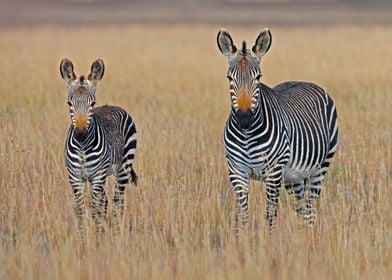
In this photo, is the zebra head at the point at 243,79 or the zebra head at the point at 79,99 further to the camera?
the zebra head at the point at 79,99

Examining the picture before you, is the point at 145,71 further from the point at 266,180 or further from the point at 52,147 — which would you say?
the point at 266,180

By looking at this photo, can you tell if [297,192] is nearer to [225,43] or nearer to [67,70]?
[225,43]

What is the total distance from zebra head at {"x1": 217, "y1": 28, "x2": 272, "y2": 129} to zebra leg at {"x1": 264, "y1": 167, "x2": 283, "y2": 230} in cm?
55

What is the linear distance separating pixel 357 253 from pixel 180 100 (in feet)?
37.2

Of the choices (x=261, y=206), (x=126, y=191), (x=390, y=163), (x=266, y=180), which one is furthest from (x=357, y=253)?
(x=390, y=163)

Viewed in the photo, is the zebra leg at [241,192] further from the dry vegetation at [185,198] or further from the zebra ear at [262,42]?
the zebra ear at [262,42]

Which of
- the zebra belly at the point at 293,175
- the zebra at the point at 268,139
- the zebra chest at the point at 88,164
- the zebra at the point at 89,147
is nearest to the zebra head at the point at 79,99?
the zebra at the point at 89,147

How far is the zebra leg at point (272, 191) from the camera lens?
7.92m

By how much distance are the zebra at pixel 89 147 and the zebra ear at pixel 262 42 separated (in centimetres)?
155

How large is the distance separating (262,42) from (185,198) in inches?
74.8

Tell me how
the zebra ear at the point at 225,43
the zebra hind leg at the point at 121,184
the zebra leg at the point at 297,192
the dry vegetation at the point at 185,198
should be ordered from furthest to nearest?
the zebra leg at the point at 297,192 → the zebra hind leg at the point at 121,184 → the zebra ear at the point at 225,43 → the dry vegetation at the point at 185,198

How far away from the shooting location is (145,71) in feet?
82.7

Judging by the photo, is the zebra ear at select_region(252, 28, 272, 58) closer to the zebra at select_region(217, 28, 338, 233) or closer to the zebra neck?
the zebra at select_region(217, 28, 338, 233)

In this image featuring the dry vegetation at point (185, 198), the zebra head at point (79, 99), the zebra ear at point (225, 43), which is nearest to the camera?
the dry vegetation at point (185, 198)
